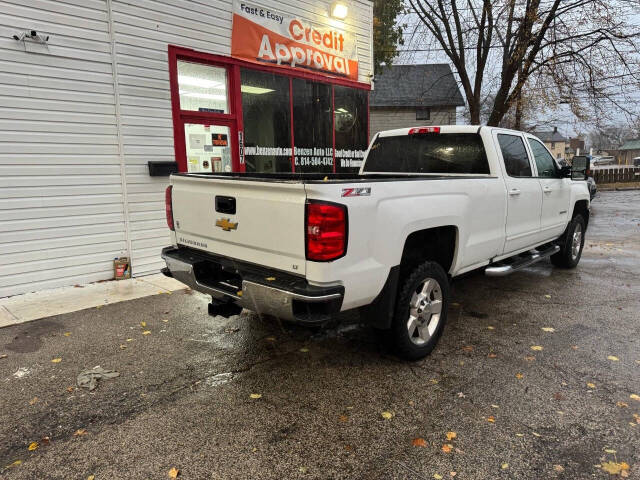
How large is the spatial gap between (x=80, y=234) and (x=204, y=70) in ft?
10.6

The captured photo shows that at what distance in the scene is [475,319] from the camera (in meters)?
4.82

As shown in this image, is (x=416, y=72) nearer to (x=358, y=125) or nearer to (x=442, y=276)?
(x=358, y=125)

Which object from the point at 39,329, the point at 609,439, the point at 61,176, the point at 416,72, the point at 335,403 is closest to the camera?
the point at 609,439

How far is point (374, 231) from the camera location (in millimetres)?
3068

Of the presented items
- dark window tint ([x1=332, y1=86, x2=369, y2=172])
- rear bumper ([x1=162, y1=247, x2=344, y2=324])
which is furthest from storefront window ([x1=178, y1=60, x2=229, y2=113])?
rear bumper ([x1=162, y1=247, x2=344, y2=324])

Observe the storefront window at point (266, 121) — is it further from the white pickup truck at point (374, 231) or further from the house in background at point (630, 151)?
the house in background at point (630, 151)

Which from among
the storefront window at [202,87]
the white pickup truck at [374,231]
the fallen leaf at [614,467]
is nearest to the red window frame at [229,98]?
the storefront window at [202,87]

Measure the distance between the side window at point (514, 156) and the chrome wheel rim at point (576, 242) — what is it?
2202 mm

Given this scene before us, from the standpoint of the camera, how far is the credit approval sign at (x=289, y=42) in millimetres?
7480

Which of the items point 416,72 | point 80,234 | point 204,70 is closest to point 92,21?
point 204,70

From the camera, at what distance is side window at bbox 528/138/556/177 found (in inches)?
223

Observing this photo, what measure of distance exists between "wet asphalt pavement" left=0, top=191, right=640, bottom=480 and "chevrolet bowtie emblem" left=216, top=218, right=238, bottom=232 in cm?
117

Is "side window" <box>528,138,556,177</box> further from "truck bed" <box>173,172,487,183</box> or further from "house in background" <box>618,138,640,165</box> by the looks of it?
"house in background" <box>618,138,640,165</box>

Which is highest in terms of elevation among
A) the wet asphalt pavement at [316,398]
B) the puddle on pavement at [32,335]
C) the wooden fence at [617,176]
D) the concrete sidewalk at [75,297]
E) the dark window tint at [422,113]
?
the dark window tint at [422,113]
